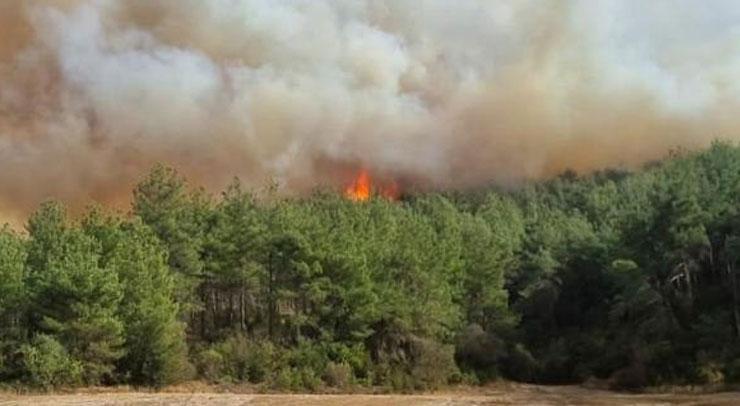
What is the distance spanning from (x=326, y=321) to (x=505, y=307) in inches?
809

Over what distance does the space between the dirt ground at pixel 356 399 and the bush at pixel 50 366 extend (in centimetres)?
286

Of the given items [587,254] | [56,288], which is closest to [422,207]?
[587,254]

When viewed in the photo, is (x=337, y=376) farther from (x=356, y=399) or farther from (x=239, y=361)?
(x=356, y=399)

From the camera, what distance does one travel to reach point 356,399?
6456 cm

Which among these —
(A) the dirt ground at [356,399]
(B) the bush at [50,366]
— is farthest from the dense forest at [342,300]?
(A) the dirt ground at [356,399]

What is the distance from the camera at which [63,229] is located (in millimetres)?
76875

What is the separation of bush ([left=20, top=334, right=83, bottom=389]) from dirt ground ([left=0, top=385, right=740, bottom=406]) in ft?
9.39

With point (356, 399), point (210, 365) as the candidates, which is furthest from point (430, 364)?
point (210, 365)

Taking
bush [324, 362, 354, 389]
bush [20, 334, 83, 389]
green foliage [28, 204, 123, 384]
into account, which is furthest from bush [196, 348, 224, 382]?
bush [20, 334, 83, 389]

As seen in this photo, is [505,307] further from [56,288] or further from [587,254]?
[56,288]

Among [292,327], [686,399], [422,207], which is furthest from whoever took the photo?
[422,207]

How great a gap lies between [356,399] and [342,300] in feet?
51.6

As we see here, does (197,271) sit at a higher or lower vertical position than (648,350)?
higher

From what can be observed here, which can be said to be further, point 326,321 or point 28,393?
point 326,321
